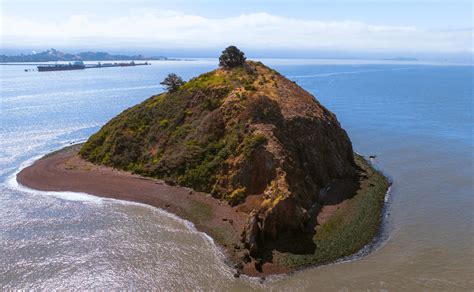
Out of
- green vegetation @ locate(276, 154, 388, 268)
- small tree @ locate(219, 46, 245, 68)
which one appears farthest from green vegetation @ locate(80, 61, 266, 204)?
green vegetation @ locate(276, 154, 388, 268)

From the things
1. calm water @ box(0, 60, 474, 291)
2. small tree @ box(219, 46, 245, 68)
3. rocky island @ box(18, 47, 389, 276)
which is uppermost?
small tree @ box(219, 46, 245, 68)

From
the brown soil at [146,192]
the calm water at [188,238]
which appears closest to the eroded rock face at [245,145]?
the brown soil at [146,192]

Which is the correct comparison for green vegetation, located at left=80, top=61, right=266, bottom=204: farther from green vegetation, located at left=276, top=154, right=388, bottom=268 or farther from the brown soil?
green vegetation, located at left=276, top=154, right=388, bottom=268

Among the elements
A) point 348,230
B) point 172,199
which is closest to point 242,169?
point 172,199

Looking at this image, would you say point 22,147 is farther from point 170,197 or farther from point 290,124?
point 290,124

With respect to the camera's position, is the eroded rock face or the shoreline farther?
the eroded rock face

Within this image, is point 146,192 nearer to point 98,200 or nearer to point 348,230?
point 98,200
